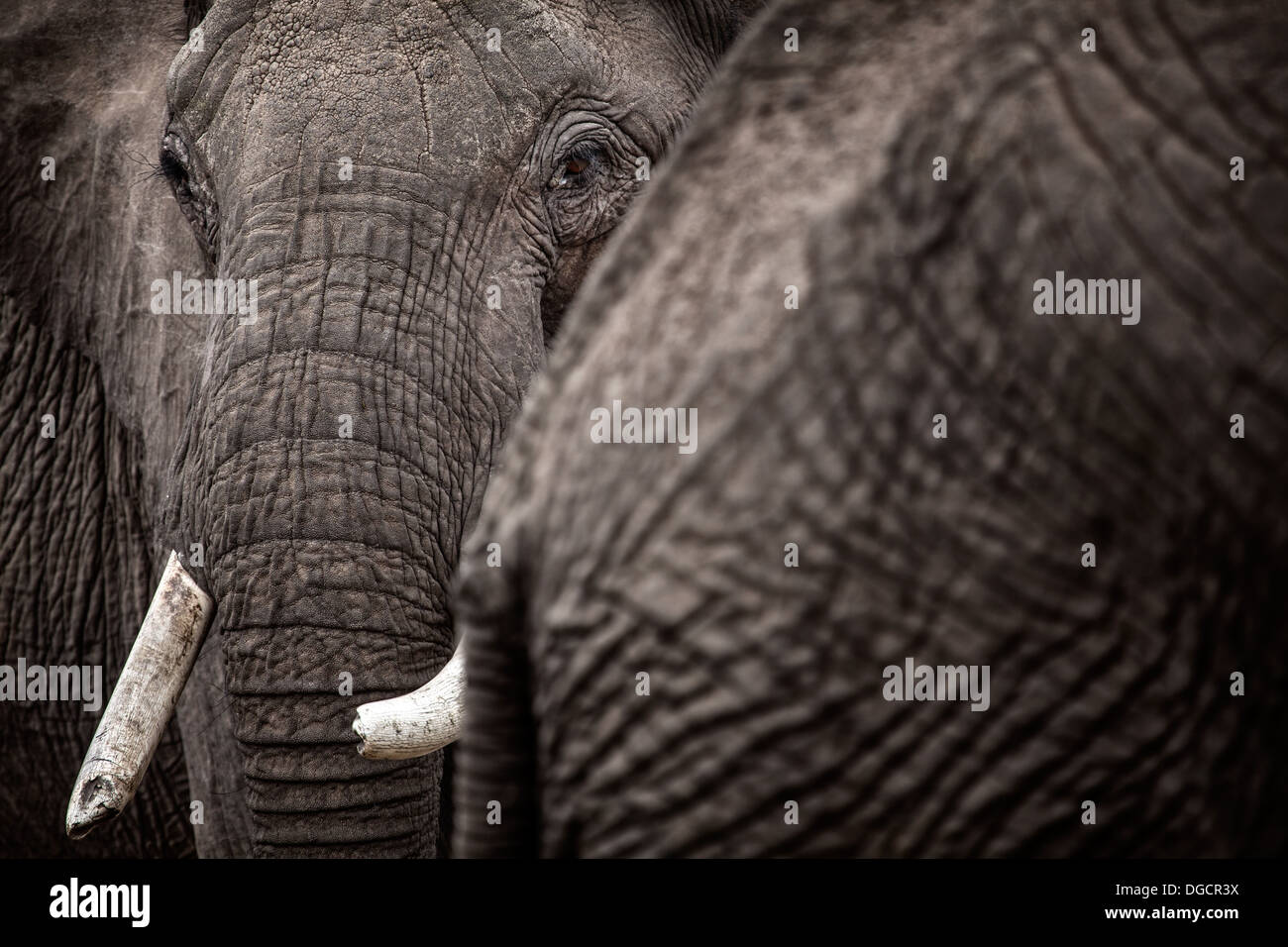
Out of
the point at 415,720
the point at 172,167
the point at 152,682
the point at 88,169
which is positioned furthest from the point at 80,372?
the point at 415,720

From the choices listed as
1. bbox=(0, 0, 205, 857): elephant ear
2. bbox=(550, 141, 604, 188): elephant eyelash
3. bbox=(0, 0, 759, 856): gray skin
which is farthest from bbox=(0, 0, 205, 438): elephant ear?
bbox=(550, 141, 604, 188): elephant eyelash

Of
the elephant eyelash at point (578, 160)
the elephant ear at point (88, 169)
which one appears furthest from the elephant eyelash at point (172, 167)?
the elephant eyelash at point (578, 160)

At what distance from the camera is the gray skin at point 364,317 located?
2.19 m

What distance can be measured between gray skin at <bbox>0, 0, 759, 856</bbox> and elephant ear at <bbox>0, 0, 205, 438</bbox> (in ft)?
1.71

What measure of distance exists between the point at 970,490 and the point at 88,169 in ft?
8.95

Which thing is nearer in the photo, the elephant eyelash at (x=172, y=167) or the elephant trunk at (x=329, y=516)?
the elephant trunk at (x=329, y=516)

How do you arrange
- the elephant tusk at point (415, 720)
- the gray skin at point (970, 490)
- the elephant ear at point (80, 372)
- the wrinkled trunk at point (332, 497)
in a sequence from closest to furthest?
the gray skin at point (970, 490) → the elephant tusk at point (415, 720) → the wrinkled trunk at point (332, 497) → the elephant ear at point (80, 372)

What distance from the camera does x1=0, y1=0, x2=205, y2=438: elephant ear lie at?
302cm

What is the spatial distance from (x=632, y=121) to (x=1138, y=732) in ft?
5.86

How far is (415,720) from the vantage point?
198 centimetres

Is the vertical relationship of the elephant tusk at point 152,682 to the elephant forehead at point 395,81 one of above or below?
below

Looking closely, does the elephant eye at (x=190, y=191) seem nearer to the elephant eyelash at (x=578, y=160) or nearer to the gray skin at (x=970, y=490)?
the elephant eyelash at (x=578, y=160)

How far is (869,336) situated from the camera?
923 mm
